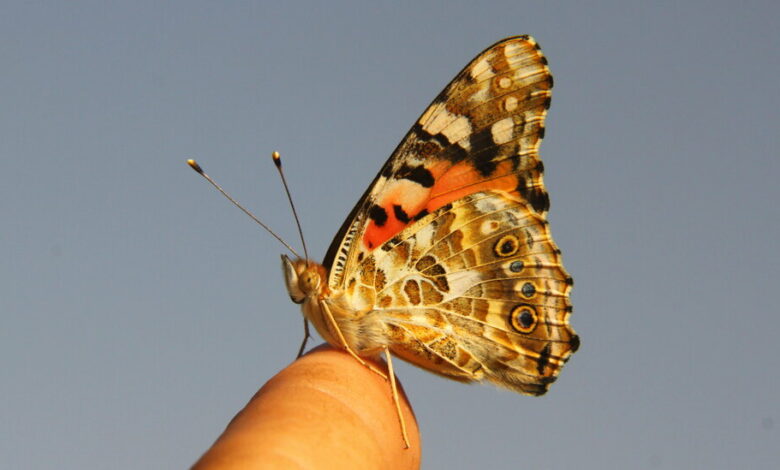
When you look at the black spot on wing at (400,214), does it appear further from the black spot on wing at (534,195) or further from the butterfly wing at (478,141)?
the black spot on wing at (534,195)

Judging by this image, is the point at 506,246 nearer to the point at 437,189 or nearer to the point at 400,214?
the point at 437,189

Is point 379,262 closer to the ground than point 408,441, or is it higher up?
higher up

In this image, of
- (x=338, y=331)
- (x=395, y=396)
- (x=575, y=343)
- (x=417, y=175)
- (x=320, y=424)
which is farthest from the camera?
(x=417, y=175)

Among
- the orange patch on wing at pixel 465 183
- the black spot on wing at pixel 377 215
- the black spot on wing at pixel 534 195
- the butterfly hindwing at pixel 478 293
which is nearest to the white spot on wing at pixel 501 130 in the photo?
the orange patch on wing at pixel 465 183

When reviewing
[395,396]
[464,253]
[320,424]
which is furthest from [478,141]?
[320,424]

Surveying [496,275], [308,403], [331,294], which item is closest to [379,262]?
[331,294]

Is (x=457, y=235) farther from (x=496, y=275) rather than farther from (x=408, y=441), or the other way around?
(x=408, y=441)

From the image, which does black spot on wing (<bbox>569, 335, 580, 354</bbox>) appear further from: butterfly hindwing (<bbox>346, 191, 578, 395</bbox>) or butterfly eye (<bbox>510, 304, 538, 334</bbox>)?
butterfly eye (<bbox>510, 304, 538, 334</bbox>)
